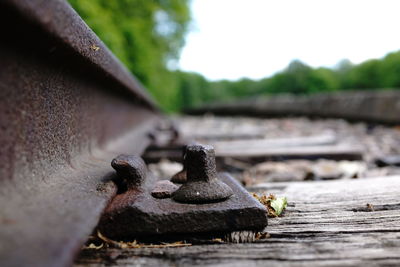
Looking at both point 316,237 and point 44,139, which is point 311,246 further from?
point 44,139

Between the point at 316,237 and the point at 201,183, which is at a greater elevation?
the point at 201,183

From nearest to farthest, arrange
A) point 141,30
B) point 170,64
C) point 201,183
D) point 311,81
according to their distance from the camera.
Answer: point 201,183 → point 141,30 → point 170,64 → point 311,81

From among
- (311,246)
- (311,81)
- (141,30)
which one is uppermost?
(311,81)

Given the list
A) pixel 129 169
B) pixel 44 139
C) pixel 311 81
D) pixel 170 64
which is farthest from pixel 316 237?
pixel 311 81

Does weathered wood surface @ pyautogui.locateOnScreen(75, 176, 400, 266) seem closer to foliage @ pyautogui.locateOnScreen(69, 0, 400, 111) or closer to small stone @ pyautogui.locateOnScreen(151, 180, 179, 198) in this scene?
small stone @ pyautogui.locateOnScreen(151, 180, 179, 198)

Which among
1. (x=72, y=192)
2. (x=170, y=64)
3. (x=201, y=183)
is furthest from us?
(x=170, y=64)

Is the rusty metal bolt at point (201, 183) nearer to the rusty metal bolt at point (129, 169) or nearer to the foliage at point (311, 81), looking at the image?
the rusty metal bolt at point (129, 169)

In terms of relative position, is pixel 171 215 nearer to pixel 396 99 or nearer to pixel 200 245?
pixel 200 245
